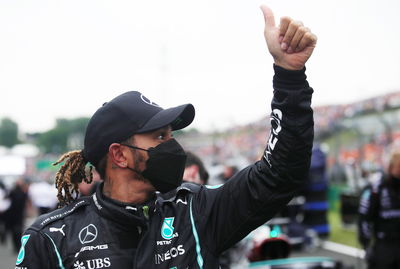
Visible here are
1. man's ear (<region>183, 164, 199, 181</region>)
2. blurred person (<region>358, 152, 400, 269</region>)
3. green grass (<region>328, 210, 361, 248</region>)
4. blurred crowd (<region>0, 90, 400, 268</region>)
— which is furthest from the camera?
green grass (<region>328, 210, 361, 248</region>)

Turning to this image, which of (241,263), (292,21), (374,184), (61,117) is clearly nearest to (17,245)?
(241,263)

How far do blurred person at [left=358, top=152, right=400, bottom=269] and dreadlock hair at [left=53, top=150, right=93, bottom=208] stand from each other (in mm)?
3523

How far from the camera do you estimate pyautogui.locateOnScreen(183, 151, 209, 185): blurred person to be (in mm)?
3843

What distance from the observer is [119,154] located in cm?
231

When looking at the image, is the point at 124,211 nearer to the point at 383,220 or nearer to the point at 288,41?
the point at 288,41

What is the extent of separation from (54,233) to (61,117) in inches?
4220

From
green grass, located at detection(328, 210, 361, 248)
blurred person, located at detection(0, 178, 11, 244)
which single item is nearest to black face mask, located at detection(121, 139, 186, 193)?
green grass, located at detection(328, 210, 361, 248)

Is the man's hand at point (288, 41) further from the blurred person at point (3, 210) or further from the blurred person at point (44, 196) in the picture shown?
the blurred person at point (3, 210)

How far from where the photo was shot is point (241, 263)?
17.3ft

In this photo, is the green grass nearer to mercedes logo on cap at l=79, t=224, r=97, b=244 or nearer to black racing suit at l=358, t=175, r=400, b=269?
black racing suit at l=358, t=175, r=400, b=269

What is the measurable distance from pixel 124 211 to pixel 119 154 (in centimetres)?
29

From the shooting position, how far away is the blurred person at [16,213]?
42.9ft

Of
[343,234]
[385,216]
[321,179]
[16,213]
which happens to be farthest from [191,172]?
[16,213]

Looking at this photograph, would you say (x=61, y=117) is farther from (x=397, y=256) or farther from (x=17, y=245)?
(x=397, y=256)
